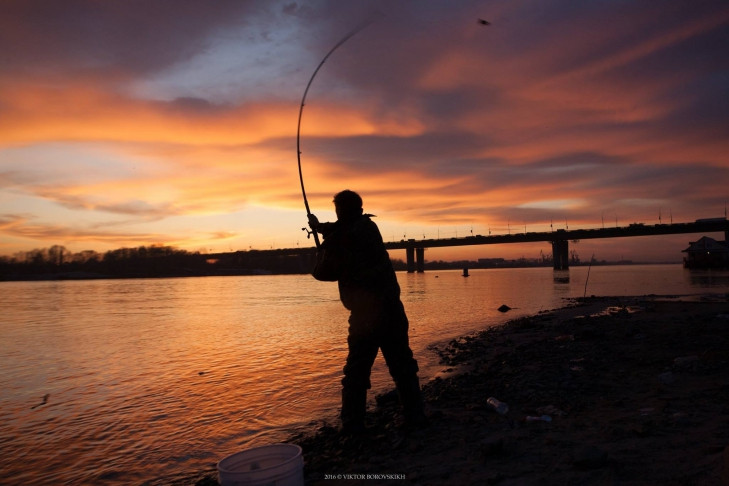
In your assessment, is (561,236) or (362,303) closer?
(362,303)

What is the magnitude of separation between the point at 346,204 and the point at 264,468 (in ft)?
9.86

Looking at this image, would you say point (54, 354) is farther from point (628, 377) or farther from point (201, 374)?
point (628, 377)

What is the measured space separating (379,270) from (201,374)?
8.47 meters

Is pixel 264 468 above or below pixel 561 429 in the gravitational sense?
above

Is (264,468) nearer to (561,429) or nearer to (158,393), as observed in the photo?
(561,429)

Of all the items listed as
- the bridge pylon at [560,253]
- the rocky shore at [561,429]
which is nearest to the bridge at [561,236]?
the bridge pylon at [560,253]

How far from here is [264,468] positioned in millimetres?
3670

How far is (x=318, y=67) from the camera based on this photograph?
380 inches

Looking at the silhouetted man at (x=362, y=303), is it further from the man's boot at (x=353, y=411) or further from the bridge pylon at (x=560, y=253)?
the bridge pylon at (x=560, y=253)

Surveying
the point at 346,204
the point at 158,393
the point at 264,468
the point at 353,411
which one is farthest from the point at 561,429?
the point at 158,393

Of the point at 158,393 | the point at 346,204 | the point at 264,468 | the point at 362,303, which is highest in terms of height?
the point at 346,204

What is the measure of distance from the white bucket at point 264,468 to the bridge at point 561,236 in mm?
128071

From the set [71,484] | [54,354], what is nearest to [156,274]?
[54,354]

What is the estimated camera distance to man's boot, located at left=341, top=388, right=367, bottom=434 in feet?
17.9
